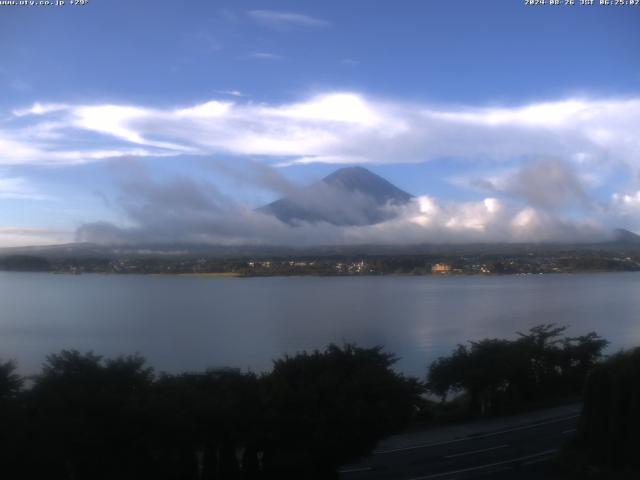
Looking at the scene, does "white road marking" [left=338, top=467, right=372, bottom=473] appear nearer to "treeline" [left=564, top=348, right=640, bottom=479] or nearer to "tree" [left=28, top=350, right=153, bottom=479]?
"treeline" [left=564, top=348, right=640, bottom=479]

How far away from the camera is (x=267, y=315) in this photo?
28984mm

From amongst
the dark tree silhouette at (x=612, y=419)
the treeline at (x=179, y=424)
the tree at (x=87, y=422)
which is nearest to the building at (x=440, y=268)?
the dark tree silhouette at (x=612, y=419)

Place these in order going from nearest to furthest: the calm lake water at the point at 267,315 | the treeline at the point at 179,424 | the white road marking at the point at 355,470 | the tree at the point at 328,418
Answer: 1. the treeline at the point at 179,424
2. the tree at the point at 328,418
3. the white road marking at the point at 355,470
4. the calm lake water at the point at 267,315

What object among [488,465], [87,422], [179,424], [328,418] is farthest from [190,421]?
[488,465]

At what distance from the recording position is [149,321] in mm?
26406

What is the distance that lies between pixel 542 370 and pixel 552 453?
653cm

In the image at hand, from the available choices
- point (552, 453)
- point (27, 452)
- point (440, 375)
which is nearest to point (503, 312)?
point (440, 375)

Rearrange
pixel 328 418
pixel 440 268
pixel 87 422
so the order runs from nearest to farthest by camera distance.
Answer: pixel 87 422 < pixel 328 418 < pixel 440 268

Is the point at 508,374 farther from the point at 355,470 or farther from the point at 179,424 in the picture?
the point at 179,424

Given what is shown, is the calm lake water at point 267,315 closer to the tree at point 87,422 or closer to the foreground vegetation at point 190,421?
the foreground vegetation at point 190,421

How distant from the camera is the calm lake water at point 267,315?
20062 millimetres

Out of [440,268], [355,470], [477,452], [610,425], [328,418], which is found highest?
[440,268]

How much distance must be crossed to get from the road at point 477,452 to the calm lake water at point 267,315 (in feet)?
16.9

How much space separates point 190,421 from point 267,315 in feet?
72.2
